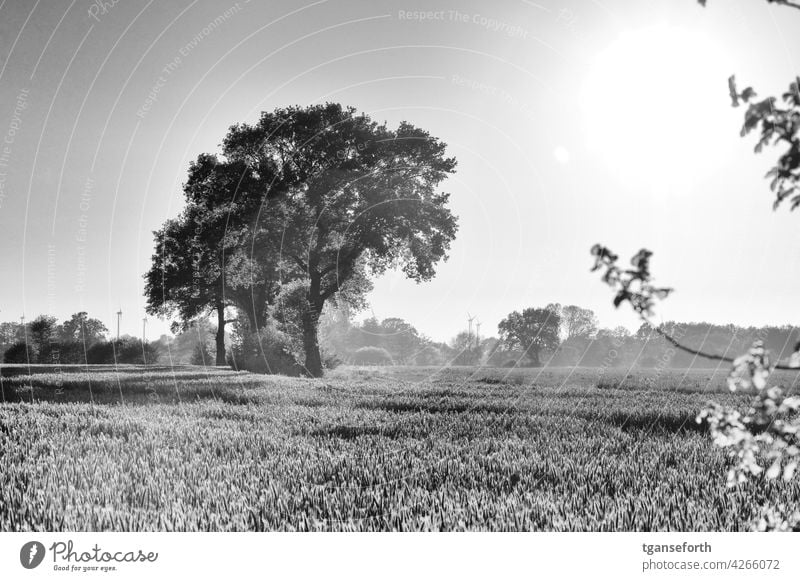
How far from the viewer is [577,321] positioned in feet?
27.1

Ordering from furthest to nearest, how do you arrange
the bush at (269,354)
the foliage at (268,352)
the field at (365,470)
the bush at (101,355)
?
the bush at (101,355) → the bush at (269,354) → the foliage at (268,352) → the field at (365,470)

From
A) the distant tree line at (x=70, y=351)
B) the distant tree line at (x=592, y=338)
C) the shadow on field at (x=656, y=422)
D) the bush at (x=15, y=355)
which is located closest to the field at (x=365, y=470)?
the shadow on field at (x=656, y=422)

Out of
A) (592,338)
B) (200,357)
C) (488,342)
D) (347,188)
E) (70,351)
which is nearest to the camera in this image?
(592,338)

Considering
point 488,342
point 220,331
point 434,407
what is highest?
point 220,331

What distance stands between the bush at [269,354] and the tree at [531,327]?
1619 cm

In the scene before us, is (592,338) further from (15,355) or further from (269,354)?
(15,355)

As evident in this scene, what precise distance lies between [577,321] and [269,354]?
2001 centimetres

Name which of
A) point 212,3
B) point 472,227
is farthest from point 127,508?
point 212,3

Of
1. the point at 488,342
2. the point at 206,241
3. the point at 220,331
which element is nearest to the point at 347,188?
the point at 206,241

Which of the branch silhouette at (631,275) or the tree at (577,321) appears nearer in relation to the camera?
the branch silhouette at (631,275)

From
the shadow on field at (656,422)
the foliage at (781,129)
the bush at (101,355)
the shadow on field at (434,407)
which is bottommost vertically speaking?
the shadow on field at (656,422)

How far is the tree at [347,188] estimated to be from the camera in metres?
8.45

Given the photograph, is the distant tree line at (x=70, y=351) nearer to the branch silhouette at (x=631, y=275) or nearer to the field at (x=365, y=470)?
the field at (x=365, y=470)

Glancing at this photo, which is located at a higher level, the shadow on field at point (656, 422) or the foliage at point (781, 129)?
the foliage at point (781, 129)
